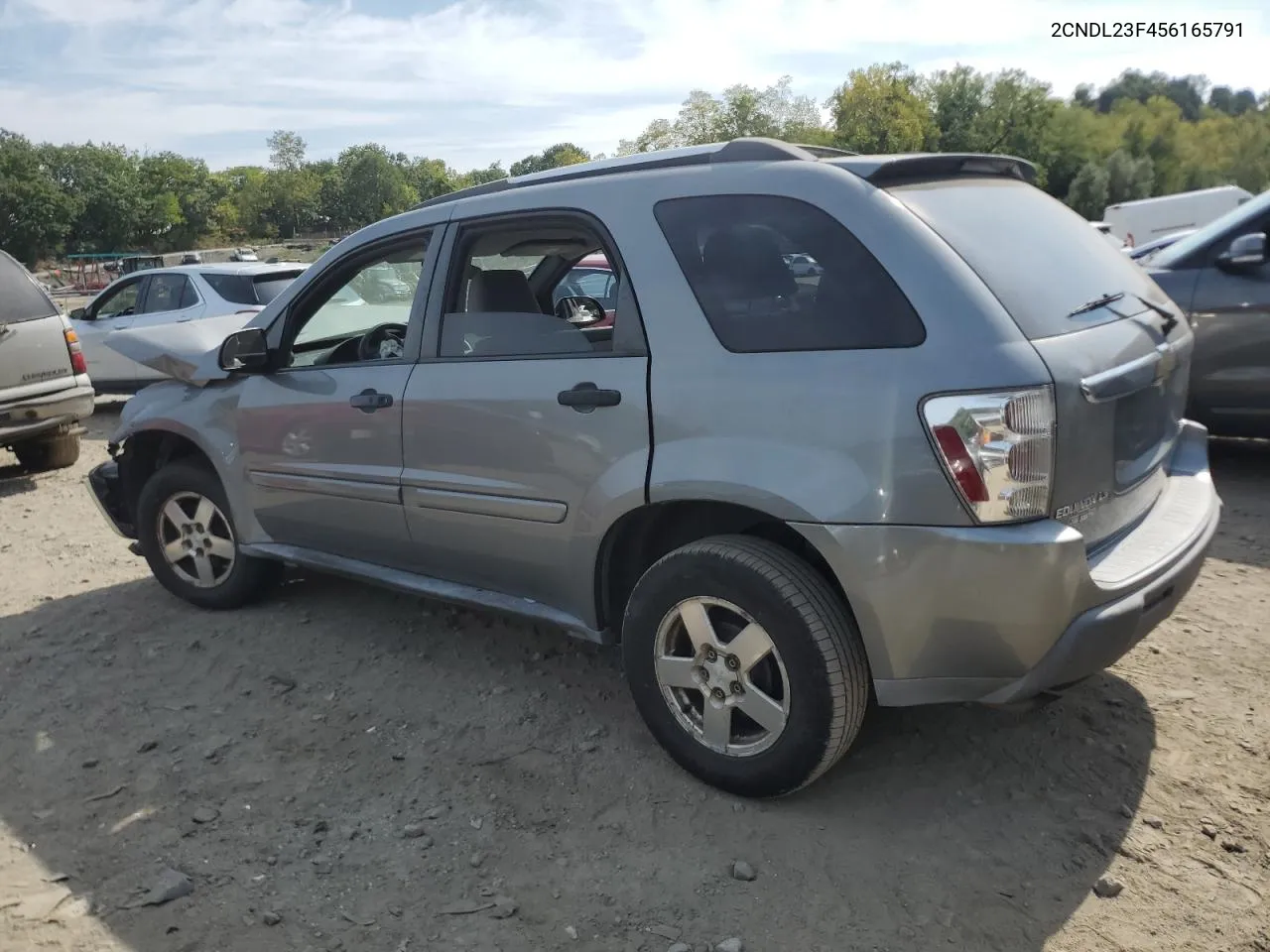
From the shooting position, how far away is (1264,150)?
6556 cm

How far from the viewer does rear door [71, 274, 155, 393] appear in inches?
435

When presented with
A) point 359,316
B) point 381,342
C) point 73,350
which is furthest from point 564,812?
point 73,350

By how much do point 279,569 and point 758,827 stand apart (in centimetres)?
287

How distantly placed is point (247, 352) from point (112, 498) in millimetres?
1533

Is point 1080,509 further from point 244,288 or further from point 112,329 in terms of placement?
point 112,329

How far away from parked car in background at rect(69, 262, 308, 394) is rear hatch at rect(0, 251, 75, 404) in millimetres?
2438

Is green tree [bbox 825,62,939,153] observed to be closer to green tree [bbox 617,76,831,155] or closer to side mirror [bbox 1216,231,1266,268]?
green tree [bbox 617,76,831,155]

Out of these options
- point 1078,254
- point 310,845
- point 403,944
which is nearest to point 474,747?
point 310,845

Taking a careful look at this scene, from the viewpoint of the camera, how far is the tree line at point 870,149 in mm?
64375

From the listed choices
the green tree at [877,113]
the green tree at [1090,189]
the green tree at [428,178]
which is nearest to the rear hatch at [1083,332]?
the green tree at [877,113]

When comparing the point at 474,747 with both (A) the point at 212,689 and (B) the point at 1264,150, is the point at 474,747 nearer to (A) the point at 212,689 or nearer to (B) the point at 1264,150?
(A) the point at 212,689

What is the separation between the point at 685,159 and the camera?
3.17m

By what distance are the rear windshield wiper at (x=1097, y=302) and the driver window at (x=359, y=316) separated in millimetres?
2385

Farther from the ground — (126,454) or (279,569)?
(126,454)
